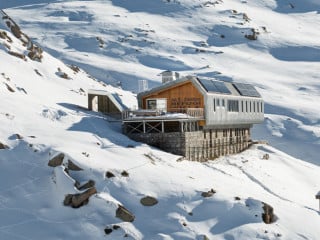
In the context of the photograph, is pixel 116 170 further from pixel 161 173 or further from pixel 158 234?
pixel 158 234

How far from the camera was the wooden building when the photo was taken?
125 feet

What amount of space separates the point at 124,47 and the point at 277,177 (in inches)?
2241

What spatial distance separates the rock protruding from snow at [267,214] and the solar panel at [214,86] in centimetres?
1428

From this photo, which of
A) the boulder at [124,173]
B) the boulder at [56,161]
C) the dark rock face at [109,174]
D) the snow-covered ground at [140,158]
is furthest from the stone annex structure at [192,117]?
the boulder at [56,161]

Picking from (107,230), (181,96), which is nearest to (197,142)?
(181,96)

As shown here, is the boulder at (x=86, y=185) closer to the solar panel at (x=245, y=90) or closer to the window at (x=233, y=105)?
the window at (x=233, y=105)

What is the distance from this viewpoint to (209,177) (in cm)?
3359

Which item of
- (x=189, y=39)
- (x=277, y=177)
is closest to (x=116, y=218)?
(x=277, y=177)

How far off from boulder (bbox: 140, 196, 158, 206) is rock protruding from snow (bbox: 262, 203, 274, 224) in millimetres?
5338

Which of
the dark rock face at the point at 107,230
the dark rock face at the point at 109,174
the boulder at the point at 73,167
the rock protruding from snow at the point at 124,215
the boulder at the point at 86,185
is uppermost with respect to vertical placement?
the boulder at the point at 73,167

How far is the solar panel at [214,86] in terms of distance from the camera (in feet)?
138

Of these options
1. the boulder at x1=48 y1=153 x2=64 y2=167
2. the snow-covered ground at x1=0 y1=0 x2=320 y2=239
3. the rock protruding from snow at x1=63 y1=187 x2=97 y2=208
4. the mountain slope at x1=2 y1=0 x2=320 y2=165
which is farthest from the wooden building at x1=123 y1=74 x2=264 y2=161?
the mountain slope at x1=2 y1=0 x2=320 y2=165

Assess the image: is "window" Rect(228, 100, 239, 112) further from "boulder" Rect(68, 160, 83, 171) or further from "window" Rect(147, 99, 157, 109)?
"boulder" Rect(68, 160, 83, 171)

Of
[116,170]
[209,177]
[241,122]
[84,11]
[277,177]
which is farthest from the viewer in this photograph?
[84,11]
